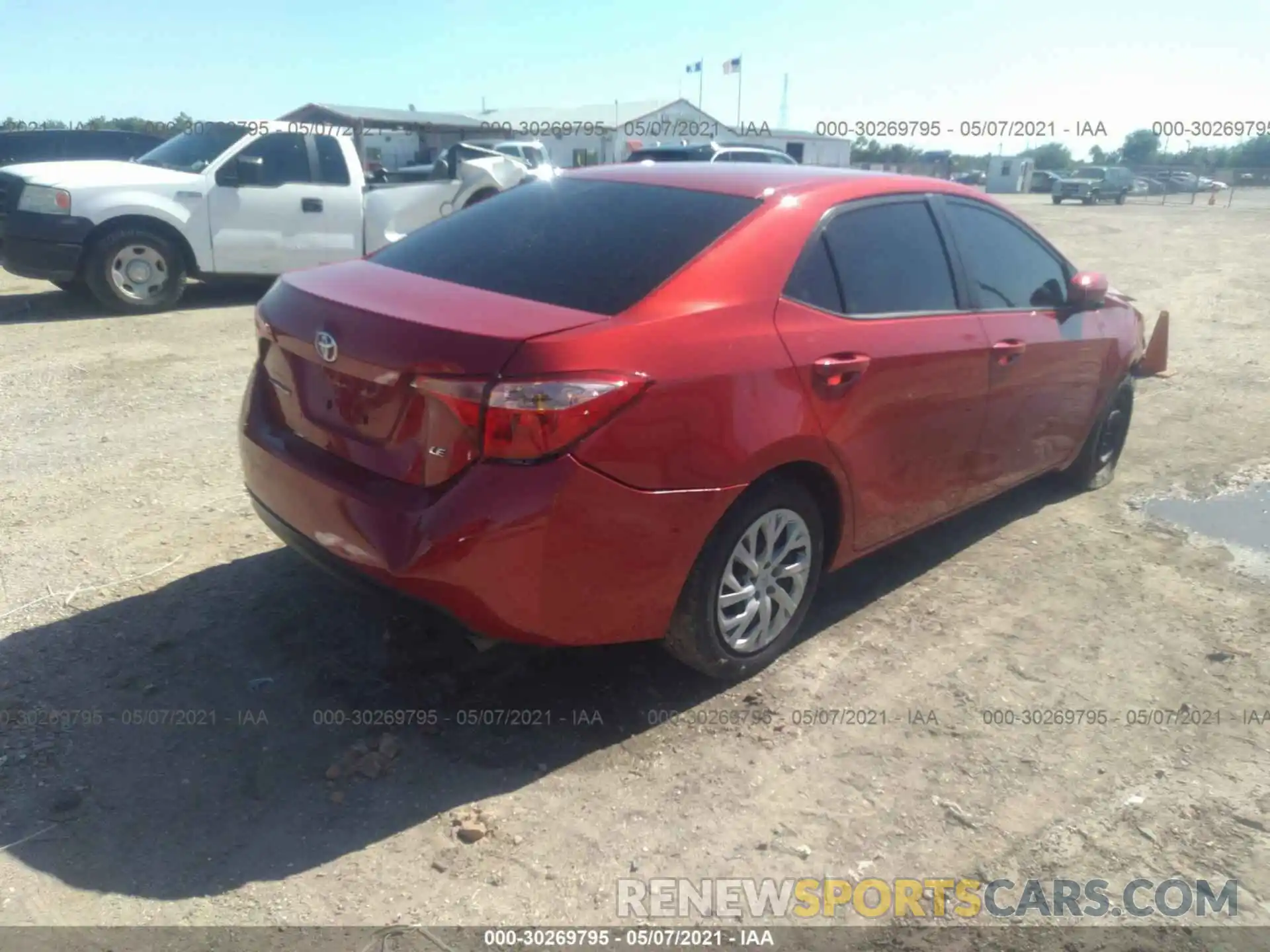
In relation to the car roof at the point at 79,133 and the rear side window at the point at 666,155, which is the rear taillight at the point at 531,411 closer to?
the car roof at the point at 79,133

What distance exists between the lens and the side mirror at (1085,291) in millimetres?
4605

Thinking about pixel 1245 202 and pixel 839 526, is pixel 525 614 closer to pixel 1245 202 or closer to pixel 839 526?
pixel 839 526

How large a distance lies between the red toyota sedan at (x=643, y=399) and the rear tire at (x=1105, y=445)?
4.26 feet

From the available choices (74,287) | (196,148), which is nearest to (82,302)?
(74,287)

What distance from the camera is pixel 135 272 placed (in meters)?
9.05

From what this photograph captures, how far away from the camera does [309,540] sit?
304cm

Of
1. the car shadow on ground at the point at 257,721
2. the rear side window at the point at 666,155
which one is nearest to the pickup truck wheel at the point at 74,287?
the car shadow on ground at the point at 257,721

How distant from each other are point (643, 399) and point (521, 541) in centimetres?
51

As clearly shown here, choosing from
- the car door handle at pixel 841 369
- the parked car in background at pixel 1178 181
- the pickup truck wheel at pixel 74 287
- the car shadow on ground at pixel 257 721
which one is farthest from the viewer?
the parked car in background at pixel 1178 181

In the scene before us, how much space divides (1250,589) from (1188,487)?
1.39 m

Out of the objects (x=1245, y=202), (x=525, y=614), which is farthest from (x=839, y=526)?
(x=1245, y=202)

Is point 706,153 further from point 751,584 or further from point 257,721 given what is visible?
point 257,721
